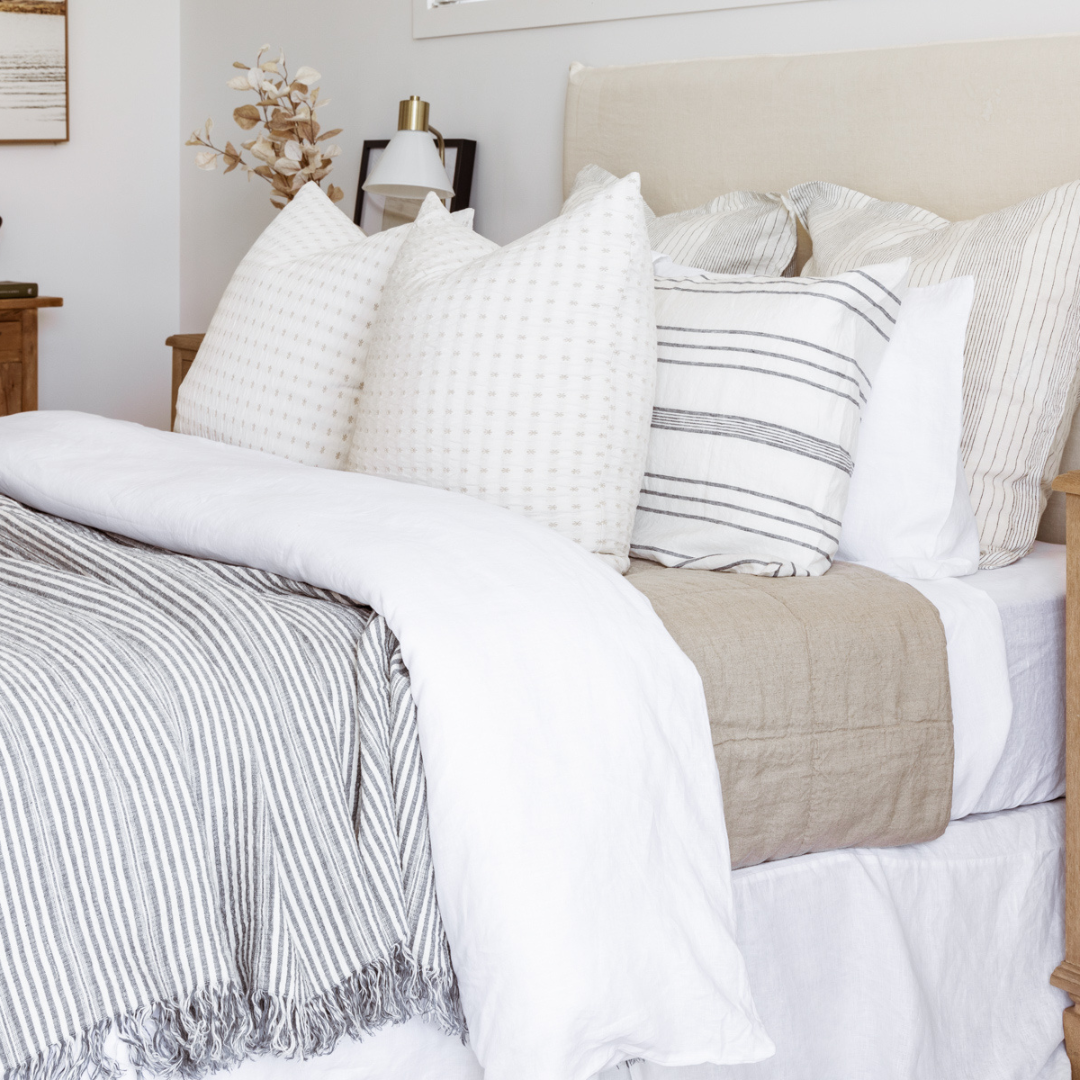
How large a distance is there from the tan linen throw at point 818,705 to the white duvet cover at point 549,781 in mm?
99

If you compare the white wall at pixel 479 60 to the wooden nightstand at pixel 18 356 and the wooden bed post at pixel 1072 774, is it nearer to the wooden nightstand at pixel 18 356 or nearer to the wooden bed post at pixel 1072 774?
the wooden nightstand at pixel 18 356

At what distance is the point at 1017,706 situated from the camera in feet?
4.75

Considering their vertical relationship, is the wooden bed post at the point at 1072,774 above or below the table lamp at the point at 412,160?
below

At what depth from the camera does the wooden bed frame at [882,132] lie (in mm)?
1715

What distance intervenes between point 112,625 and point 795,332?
32.1 inches

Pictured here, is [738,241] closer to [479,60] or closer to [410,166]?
[410,166]

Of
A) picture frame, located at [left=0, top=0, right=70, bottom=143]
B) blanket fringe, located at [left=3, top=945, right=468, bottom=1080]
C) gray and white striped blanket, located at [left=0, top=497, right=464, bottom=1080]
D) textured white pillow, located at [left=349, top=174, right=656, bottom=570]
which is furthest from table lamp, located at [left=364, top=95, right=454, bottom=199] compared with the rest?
blanket fringe, located at [left=3, top=945, right=468, bottom=1080]

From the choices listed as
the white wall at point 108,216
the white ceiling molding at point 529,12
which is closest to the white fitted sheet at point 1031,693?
the white ceiling molding at point 529,12

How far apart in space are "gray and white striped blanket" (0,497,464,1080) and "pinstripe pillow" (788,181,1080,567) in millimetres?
895

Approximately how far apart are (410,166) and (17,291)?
135 centimetres

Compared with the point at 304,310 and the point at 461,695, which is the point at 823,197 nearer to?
the point at 304,310

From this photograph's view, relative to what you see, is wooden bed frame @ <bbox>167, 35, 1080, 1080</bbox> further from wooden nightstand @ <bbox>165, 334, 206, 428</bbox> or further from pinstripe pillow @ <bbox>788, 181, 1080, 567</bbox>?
wooden nightstand @ <bbox>165, 334, 206, 428</bbox>

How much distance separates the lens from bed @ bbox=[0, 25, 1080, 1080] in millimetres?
1182

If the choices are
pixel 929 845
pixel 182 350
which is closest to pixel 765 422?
pixel 929 845
